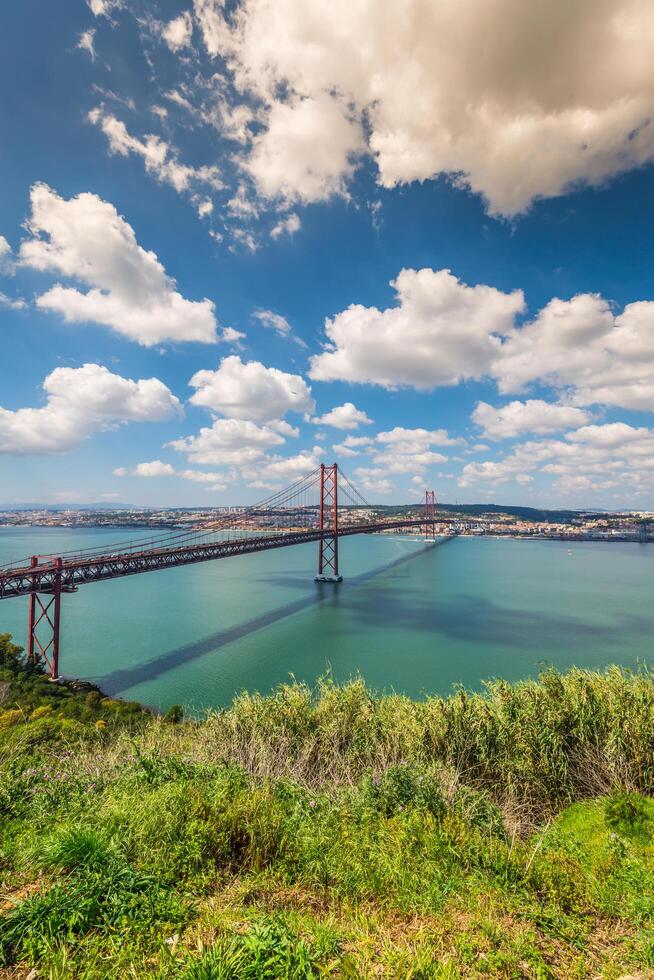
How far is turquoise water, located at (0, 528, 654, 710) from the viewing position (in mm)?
18500

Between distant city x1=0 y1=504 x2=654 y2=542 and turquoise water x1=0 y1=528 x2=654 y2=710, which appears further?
distant city x1=0 y1=504 x2=654 y2=542

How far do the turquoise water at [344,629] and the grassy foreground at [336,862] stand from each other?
19.6 feet

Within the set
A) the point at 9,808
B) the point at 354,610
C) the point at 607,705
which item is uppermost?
the point at 9,808

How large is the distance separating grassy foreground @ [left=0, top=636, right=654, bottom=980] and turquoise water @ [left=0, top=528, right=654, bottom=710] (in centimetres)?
597

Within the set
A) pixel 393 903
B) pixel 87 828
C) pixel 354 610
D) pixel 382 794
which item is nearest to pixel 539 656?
pixel 354 610

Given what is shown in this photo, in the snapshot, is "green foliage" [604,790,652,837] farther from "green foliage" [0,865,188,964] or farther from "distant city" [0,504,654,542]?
"distant city" [0,504,654,542]

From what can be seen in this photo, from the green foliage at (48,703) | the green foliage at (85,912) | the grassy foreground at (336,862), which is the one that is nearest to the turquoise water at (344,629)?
the green foliage at (48,703)

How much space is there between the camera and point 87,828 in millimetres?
3336

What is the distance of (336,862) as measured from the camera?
3584 mm

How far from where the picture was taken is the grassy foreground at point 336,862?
2.48 metres

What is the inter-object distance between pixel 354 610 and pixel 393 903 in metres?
29.3

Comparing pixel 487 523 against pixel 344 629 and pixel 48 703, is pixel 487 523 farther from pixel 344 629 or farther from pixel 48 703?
pixel 48 703

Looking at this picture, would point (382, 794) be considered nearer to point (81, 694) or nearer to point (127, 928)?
point (127, 928)

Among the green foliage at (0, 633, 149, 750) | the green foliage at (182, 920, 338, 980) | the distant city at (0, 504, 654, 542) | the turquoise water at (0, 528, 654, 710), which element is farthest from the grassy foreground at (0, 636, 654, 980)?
the distant city at (0, 504, 654, 542)
